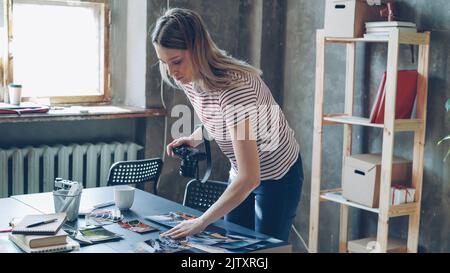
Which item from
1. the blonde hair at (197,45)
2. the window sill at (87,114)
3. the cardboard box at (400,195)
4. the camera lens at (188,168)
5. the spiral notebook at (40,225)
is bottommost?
Answer: the cardboard box at (400,195)

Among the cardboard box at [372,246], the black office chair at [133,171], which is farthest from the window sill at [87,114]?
the cardboard box at [372,246]

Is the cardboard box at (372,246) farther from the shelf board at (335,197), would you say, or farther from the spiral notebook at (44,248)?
the spiral notebook at (44,248)

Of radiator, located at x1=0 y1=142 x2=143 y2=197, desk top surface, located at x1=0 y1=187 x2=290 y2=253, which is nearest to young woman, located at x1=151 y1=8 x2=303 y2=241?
desk top surface, located at x1=0 y1=187 x2=290 y2=253

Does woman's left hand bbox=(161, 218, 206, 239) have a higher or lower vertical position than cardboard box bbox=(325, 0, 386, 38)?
lower

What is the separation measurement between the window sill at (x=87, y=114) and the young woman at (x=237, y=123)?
131cm

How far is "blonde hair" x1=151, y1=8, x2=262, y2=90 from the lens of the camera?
2061mm

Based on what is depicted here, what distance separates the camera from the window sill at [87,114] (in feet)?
11.1

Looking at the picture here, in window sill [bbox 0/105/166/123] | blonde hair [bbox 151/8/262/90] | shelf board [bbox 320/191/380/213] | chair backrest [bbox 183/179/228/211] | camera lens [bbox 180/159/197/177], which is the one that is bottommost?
shelf board [bbox 320/191/380/213]

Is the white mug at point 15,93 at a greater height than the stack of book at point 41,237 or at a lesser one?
greater

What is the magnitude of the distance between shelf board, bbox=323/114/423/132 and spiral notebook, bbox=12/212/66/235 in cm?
178

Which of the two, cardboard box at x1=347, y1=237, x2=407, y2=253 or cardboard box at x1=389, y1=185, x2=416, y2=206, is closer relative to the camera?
cardboard box at x1=389, y1=185, x2=416, y2=206

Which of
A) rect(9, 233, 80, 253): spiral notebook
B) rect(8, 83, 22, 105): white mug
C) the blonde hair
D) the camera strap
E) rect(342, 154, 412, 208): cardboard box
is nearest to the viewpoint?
rect(9, 233, 80, 253): spiral notebook

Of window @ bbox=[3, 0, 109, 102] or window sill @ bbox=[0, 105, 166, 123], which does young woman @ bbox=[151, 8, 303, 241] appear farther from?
window @ bbox=[3, 0, 109, 102]
